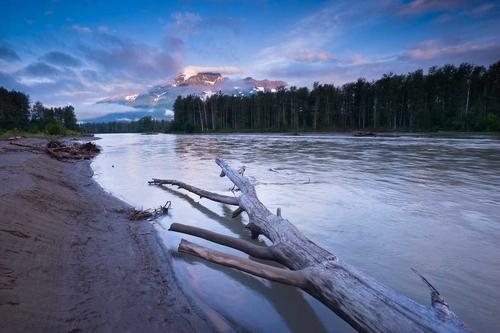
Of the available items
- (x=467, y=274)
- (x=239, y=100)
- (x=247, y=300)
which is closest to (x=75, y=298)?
(x=247, y=300)

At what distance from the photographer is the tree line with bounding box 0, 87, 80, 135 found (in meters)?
56.1

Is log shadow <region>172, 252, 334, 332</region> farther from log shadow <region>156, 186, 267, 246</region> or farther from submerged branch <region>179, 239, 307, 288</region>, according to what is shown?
log shadow <region>156, 186, 267, 246</region>

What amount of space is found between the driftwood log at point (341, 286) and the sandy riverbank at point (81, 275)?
2.16ft

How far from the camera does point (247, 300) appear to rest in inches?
119

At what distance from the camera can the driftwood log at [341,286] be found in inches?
76.1

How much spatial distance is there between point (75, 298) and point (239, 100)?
9046 cm

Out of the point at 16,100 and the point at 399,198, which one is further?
the point at 16,100

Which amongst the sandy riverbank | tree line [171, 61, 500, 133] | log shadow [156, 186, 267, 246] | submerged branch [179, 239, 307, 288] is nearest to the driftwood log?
submerged branch [179, 239, 307, 288]

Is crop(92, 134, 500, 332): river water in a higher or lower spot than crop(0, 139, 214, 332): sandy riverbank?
lower

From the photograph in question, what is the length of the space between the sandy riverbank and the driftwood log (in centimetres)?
66

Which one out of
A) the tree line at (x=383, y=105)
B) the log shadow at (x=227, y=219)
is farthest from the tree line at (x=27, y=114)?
the log shadow at (x=227, y=219)

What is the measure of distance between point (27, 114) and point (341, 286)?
104 meters

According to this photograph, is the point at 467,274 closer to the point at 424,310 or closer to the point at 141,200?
the point at 424,310

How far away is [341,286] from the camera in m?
2.36
